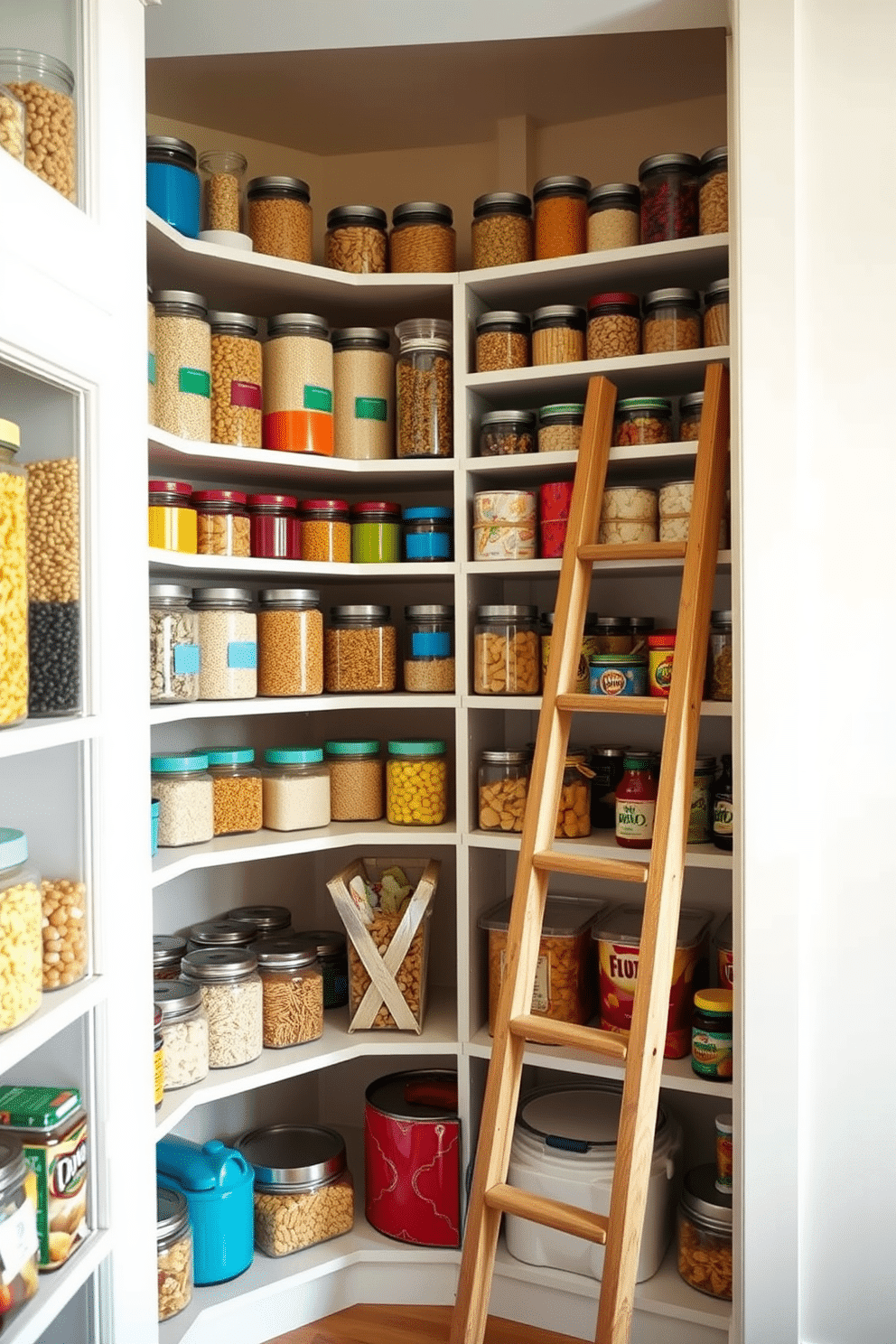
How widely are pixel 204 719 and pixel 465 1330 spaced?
137 cm

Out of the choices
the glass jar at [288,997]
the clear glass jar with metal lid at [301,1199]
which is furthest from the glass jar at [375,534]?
the clear glass jar with metal lid at [301,1199]

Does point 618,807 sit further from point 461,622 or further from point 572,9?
point 572,9

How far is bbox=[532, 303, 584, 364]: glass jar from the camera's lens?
237cm

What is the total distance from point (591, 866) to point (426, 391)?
107cm

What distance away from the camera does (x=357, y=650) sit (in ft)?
8.20

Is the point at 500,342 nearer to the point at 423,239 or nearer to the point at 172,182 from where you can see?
the point at 423,239

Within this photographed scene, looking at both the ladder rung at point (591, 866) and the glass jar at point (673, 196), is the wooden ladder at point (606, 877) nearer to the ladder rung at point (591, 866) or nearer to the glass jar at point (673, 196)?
the ladder rung at point (591, 866)

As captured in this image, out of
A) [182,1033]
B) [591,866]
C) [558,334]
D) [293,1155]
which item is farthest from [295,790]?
[558,334]

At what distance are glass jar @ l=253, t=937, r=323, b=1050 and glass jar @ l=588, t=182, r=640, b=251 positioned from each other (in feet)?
5.27

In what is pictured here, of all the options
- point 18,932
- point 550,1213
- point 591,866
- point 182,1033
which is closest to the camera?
point 18,932

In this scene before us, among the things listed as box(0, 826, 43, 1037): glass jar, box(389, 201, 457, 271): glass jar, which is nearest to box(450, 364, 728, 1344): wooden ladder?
box(389, 201, 457, 271): glass jar

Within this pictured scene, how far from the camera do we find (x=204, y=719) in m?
2.67

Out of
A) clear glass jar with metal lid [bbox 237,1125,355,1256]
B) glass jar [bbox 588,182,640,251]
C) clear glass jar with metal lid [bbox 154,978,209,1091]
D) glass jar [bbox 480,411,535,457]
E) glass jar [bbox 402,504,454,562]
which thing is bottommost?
clear glass jar with metal lid [bbox 237,1125,355,1256]

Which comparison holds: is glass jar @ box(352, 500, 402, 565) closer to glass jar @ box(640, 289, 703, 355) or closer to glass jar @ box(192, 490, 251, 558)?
glass jar @ box(192, 490, 251, 558)
